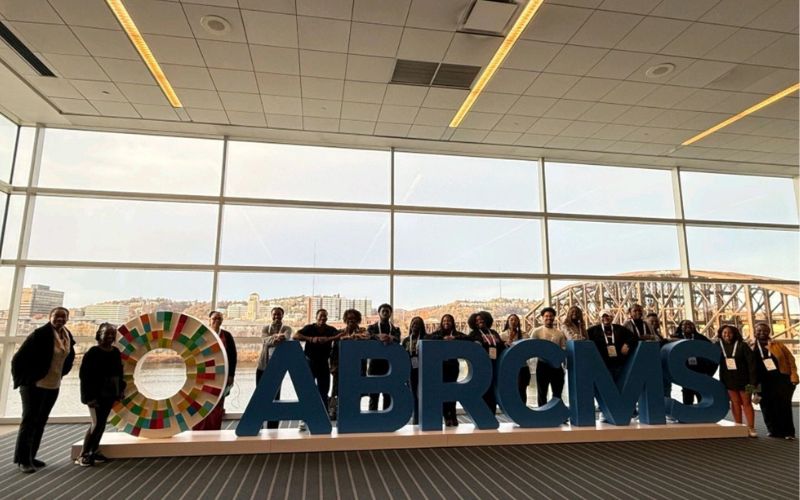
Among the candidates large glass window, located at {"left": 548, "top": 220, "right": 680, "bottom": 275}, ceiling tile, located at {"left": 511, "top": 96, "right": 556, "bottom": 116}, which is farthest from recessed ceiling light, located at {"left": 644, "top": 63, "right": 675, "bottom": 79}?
large glass window, located at {"left": 548, "top": 220, "right": 680, "bottom": 275}

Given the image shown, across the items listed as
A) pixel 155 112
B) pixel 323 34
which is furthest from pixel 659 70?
pixel 155 112

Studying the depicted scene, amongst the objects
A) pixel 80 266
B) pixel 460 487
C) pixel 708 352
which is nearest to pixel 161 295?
pixel 80 266

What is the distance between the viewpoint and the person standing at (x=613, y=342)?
17.9ft

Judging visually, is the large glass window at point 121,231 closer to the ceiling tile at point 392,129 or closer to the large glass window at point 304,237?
the large glass window at point 304,237

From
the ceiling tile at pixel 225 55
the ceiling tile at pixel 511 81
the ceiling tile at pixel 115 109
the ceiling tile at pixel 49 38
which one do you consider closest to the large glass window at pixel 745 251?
the ceiling tile at pixel 511 81

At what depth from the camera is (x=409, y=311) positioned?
286 inches

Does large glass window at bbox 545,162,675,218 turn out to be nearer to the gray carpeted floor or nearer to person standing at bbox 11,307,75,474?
the gray carpeted floor

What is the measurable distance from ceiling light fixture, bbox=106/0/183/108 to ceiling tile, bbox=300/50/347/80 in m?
1.58

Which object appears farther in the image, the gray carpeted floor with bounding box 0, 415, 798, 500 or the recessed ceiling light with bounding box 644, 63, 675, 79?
the recessed ceiling light with bounding box 644, 63, 675, 79

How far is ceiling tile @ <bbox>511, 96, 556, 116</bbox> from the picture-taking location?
6051mm

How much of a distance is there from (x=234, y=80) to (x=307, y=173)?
2.04 meters

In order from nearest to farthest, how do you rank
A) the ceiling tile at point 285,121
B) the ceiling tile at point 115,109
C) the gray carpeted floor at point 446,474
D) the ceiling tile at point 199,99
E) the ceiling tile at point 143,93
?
the gray carpeted floor at point 446,474 → the ceiling tile at point 143,93 → the ceiling tile at point 199,99 → the ceiling tile at point 115,109 → the ceiling tile at point 285,121

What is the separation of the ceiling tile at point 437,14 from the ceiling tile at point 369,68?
2.33 feet

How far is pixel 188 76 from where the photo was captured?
18.1ft
